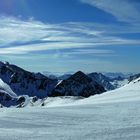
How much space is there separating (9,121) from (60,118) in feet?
5.92

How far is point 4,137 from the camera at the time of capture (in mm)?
9078

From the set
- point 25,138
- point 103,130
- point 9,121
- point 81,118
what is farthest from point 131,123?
point 9,121

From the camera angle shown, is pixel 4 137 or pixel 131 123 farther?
pixel 131 123

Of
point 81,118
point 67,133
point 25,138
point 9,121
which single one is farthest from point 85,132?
point 9,121

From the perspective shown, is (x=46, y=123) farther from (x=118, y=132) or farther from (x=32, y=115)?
(x=118, y=132)

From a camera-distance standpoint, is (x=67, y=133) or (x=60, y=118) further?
(x=60, y=118)

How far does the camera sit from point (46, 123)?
1109cm

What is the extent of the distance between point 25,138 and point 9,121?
2546 millimetres

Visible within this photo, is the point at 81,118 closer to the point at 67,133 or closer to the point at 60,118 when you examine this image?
the point at 60,118

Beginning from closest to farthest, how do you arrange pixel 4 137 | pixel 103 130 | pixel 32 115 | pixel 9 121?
pixel 4 137
pixel 103 130
pixel 9 121
pixel 32 115

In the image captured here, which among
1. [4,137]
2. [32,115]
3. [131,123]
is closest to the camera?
[4,137]

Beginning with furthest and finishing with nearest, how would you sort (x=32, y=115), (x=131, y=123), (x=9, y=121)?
(x=32, y=115) → (x=9, y=121) → (x=131, y=123)

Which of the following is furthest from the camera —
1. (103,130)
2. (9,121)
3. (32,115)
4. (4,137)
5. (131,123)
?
(32,115)

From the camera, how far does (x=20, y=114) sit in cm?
1271
